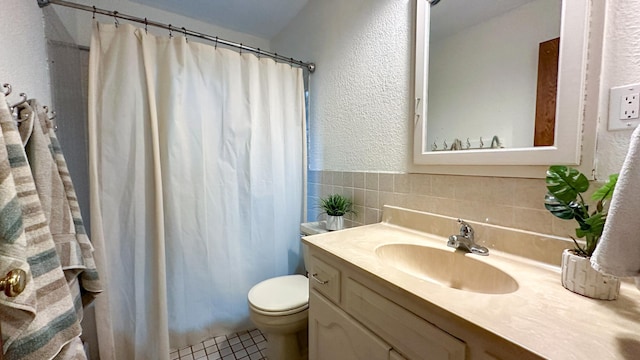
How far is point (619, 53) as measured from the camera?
2.11 feet

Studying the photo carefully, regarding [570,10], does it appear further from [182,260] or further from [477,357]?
[182,260]

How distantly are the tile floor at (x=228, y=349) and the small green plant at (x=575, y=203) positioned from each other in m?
1.59

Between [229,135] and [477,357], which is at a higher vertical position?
[229,135]

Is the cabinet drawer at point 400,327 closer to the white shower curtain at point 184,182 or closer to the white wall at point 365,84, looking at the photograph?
the white wall at point 365,84

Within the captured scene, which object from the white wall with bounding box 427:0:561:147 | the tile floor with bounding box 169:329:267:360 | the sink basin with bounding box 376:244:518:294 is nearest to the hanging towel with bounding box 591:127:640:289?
the sink basin with bounding box 376:244:518:294

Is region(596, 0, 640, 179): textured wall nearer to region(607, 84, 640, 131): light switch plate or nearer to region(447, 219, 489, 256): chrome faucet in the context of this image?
region(607, 84, 640, 131): light switch plate

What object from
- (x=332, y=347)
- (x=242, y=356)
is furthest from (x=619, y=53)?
(x=242, y=356)

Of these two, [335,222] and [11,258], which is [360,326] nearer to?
[335,222]

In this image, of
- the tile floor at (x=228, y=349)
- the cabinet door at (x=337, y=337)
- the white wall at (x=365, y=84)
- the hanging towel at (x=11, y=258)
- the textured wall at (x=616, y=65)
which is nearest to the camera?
the hanging towel at (x=11, y=258)

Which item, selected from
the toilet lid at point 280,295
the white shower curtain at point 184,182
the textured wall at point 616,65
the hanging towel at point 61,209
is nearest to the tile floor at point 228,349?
the white shower curtain at point 184,182

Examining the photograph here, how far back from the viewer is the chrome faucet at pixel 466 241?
0.88 m

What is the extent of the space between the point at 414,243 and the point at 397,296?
38cm

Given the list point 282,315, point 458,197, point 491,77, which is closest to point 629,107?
point 491,77

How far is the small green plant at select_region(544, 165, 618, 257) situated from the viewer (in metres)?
0.57
